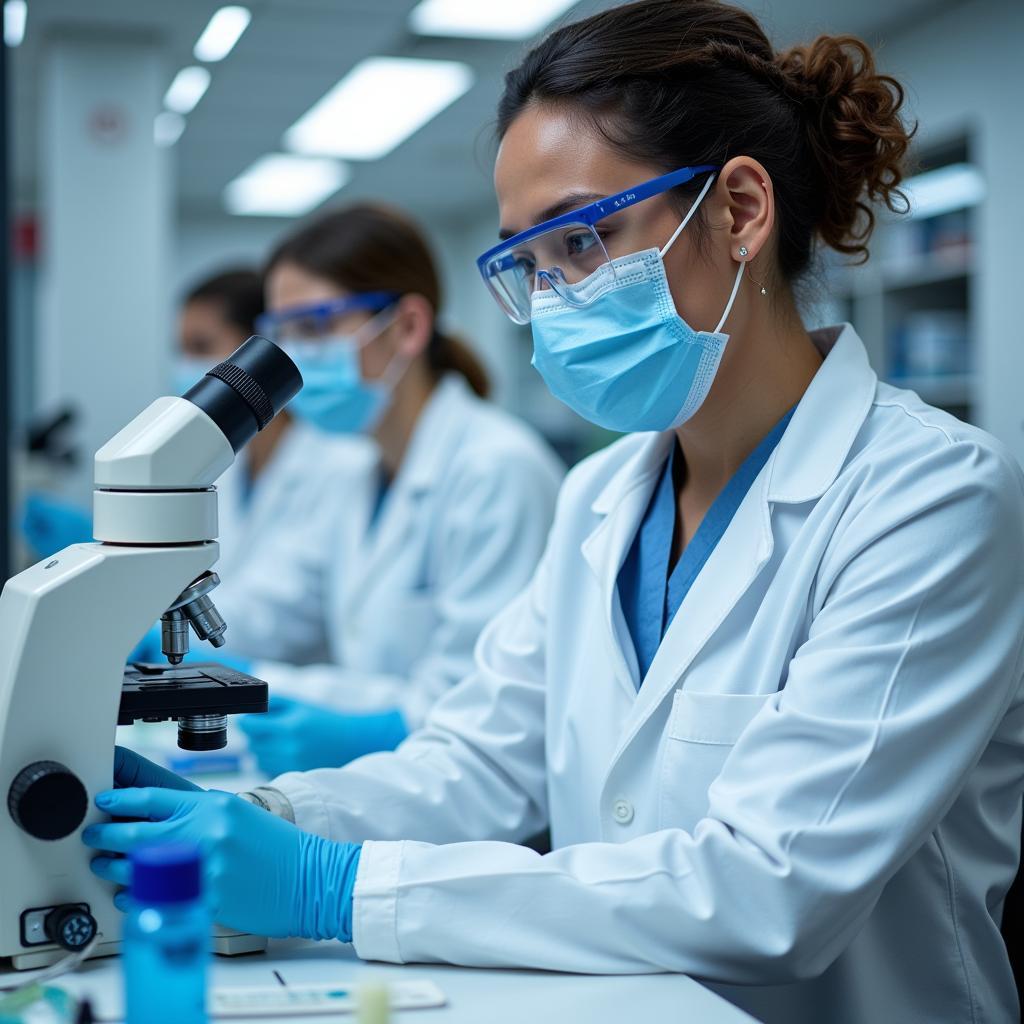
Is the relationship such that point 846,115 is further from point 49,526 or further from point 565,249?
point 49,526

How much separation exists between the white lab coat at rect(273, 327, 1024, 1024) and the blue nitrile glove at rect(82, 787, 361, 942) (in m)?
0.03

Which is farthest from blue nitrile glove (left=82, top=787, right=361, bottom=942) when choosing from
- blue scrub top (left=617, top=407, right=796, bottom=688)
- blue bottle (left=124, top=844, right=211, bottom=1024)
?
blue scrub top (left=617, top=407, right=796, bottom=688)

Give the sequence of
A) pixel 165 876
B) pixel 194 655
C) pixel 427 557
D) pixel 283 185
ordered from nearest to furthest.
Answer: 1. pixel 165 876
2. pixel 194 655
3. pixel 427 557
4. pixel 283 185

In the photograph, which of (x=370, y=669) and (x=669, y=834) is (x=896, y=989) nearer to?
(x=669, y=834)

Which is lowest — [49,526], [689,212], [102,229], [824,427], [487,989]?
[487,989]

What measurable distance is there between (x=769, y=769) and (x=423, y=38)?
4425 millimetres

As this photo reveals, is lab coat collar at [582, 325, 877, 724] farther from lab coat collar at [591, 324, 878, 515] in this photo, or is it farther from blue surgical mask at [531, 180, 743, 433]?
blue surgical mask at [531, 180, 743, 433]

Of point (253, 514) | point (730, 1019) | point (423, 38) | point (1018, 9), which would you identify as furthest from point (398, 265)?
point (1018, 9)

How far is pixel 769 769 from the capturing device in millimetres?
946

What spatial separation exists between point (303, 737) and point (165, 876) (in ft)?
3.41

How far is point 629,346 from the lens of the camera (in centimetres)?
124

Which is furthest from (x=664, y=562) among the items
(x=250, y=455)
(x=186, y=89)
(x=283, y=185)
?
(x=283, y=185)

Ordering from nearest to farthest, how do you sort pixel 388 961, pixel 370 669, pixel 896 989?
pixel 388 961 < pixel 896 989 < pixel 370 669

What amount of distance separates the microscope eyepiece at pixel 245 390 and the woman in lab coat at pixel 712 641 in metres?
0.31
